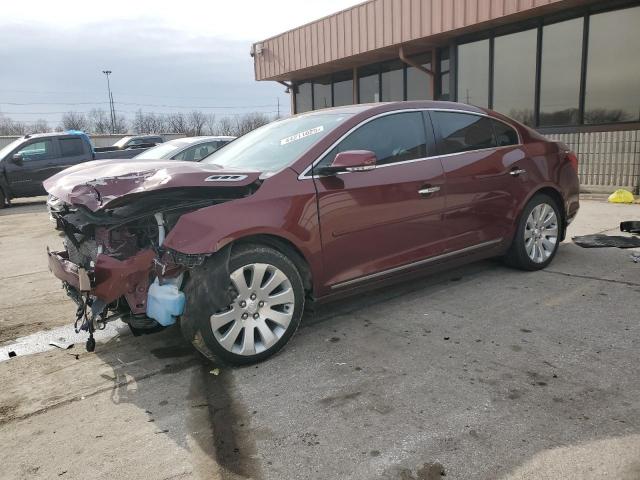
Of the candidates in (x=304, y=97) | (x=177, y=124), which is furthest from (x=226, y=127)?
(x=304, y=97)

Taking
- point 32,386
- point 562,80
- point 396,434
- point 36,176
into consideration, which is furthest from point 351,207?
point 36,176

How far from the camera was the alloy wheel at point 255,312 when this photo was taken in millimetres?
3223

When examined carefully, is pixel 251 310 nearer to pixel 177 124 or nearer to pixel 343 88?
pixel 343 88

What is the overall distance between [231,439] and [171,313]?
900mm

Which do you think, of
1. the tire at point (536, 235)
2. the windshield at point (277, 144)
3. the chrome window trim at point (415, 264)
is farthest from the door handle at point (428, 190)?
the tire at point (536, 235)

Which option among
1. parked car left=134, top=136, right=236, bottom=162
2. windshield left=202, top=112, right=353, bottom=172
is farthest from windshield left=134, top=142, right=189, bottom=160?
windshield left=202, top=112, right=353, bottom=172

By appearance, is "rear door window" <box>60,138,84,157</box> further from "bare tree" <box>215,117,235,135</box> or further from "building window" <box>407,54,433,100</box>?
"bare tree" <box>215,117,235,135</box>

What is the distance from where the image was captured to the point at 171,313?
3123mm

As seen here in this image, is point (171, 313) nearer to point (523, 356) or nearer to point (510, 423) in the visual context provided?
point (510, 423)

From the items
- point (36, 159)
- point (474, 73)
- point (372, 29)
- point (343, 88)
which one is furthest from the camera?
point (343, 88)

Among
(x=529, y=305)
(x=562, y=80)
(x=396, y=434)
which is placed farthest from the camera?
(x=562, y=80)

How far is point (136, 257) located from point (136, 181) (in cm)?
47

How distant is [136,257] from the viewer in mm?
3199

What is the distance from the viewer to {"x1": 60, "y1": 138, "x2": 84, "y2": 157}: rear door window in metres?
13.7
